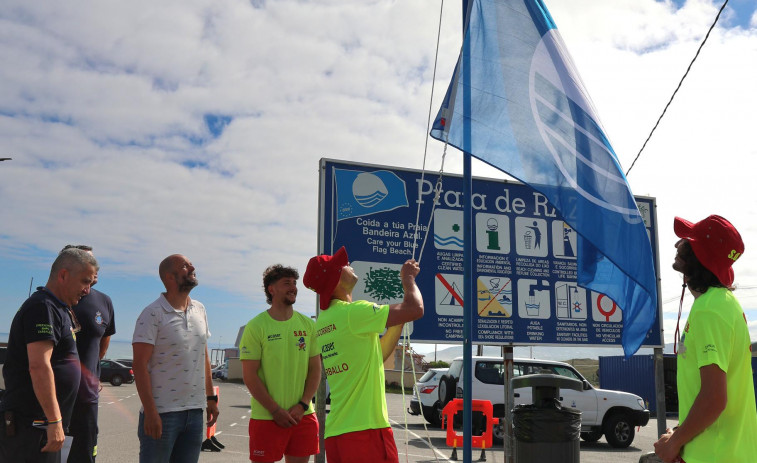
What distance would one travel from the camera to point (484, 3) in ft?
16.0

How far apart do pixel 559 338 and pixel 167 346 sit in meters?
5.62

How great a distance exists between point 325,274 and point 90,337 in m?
1.91

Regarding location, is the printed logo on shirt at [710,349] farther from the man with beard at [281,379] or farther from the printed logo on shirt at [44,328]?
the printed logo on shirt at [44,328]

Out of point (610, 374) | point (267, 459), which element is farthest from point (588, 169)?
point (610, 374)

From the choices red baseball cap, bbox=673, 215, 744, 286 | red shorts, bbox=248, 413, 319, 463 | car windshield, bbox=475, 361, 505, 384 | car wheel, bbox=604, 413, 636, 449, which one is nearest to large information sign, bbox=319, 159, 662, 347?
red shorts, bbox=248, 413, 319, 463

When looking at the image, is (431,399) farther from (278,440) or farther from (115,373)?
(115,373)

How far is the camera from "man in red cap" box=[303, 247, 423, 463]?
344 cm

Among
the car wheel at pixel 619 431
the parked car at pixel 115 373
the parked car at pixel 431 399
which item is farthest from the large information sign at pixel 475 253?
the parked car at pixel 115 373

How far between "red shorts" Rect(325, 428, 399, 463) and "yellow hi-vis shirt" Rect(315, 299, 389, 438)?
32 millimetres

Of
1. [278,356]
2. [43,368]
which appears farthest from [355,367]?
[43,368]

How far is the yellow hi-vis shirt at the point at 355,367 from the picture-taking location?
3.49 meters

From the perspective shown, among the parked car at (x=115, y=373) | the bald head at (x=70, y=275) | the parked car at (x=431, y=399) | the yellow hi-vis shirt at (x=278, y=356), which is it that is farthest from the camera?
the parked car at (x=115, y=373)

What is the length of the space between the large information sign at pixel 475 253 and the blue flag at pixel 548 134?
290 centimetres

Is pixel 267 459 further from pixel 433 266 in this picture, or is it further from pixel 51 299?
pixel 433 266
